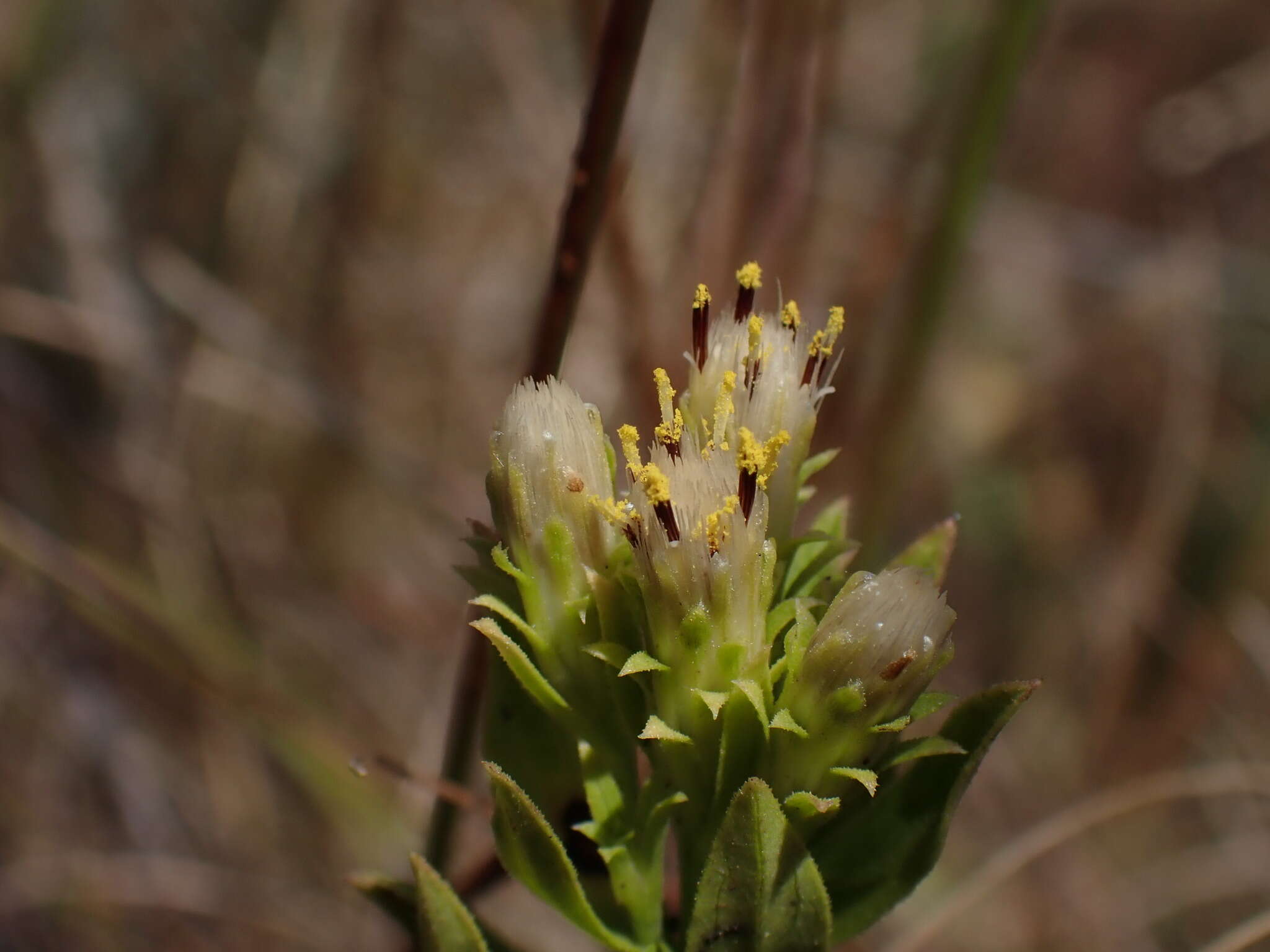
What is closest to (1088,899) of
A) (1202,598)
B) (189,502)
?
(1202,598)

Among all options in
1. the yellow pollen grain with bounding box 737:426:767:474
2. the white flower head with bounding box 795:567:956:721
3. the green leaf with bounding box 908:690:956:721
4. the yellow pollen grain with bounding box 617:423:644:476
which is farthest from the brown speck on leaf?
the yellow pollen grain with bounding box 617:423:644:476

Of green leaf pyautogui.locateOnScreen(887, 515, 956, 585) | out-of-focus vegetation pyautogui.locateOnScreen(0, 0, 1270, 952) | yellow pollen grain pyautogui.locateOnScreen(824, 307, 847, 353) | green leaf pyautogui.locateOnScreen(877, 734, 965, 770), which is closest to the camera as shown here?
green leaf pyautogui.locateOnScreen(877, 734, 965, 770)

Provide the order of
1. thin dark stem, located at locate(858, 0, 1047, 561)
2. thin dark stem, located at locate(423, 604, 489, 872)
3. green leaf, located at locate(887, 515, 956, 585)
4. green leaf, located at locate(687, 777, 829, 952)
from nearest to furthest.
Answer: green leaf, located at locate(687, 777, 829, 952) → green leaf, located at locate(887, 515, 956, 585) → thin dark stem, located at locate(423, 604, 489, 872) → thin dark stem, located at locate(858, 0, 1047, 561)

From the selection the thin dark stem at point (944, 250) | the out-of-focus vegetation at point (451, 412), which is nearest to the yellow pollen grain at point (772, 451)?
the out-of-focus vegetation at point (451, 412)

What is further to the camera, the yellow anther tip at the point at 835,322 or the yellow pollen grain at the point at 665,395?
the yellow anther tip at the point at 835,322

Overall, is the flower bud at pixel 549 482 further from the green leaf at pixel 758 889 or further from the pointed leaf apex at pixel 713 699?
the green leaf at pixel 758 889

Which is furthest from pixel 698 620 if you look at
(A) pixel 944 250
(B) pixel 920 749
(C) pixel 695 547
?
(A) pixel 944 250

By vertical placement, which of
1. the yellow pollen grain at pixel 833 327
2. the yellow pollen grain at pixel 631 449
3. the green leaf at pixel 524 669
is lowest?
the green leaf at pixel 524 669

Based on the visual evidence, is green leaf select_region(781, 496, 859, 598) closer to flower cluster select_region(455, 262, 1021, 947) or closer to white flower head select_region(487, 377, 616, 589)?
flower cluster select_region(455, 262, 1021, 947)
